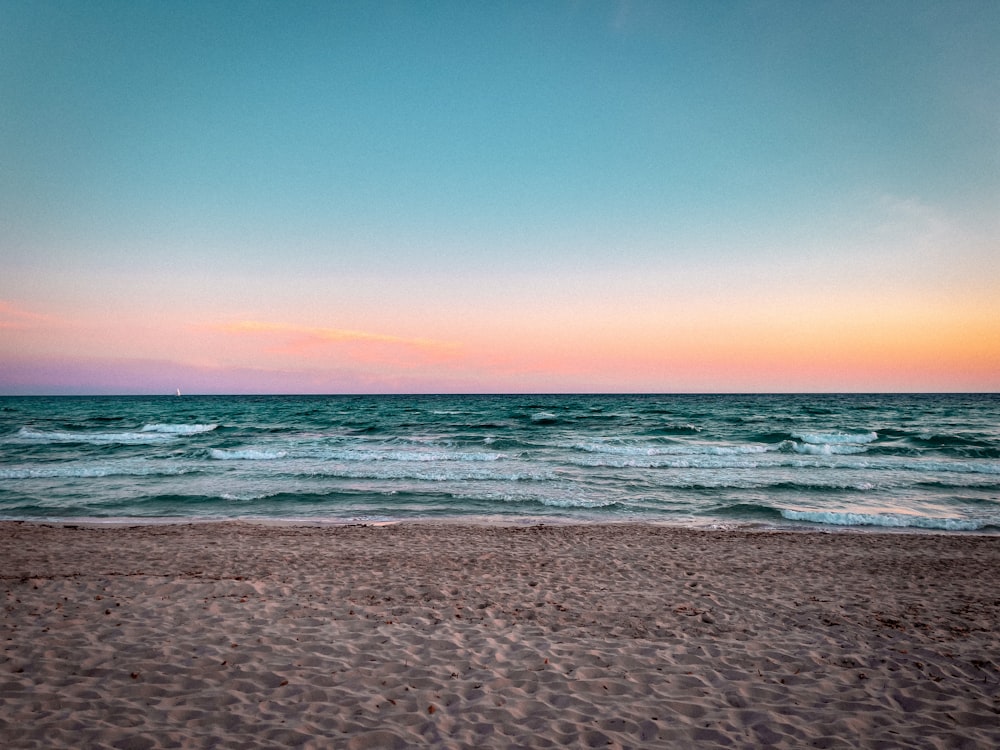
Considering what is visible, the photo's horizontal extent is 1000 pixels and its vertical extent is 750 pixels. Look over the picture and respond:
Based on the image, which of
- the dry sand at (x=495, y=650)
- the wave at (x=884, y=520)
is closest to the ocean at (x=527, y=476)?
the wave at (x=884, y=520)

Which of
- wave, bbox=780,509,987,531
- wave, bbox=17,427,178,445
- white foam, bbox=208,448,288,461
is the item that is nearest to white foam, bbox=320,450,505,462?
white foam, bbox=208,448,288,461

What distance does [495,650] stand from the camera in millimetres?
6293

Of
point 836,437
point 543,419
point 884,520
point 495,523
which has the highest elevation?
point 543,419

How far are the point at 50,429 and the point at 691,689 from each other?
173 feet

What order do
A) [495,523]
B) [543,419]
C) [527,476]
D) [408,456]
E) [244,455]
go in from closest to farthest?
[495,523]
[527,476]
[244,455]
[408,456]
[543,419]

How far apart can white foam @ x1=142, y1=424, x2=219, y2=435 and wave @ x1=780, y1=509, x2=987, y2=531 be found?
39491mm

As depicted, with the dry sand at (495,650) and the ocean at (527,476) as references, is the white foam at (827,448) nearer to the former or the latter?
the ocean at (527,476)

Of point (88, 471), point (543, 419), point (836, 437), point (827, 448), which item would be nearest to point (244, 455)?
point (88, 471)

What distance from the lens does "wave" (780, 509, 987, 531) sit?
1455 centimetres

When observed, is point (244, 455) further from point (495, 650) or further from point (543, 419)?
point (543, 419)

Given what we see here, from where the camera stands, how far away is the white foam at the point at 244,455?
2683 centimetres

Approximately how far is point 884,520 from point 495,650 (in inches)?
546

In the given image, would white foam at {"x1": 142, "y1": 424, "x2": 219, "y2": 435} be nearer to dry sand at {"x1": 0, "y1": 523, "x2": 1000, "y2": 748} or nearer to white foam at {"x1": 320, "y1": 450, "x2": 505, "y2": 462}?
white foam at {"x1": 320, "y1": 450, "x2": 505, "y2": 462}

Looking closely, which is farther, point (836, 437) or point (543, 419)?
point (543, 419)
